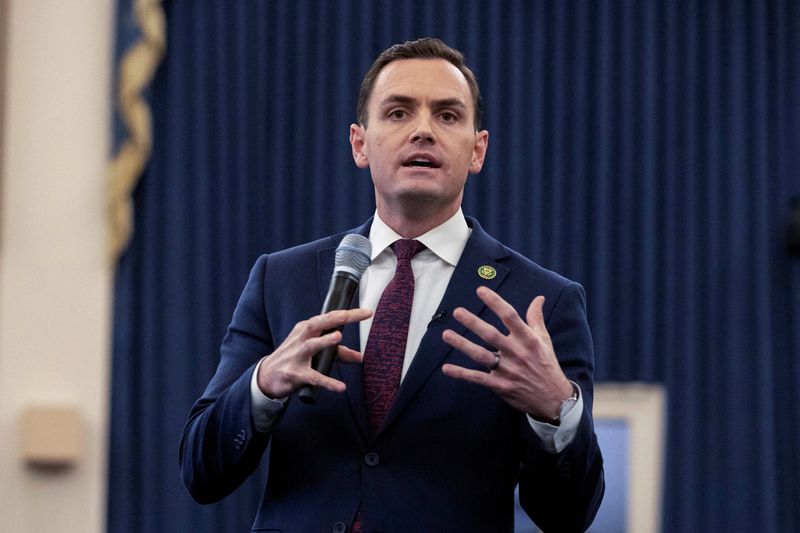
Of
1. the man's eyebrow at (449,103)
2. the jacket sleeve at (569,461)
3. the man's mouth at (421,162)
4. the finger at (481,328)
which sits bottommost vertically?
the jacket sleeve at (569,461)

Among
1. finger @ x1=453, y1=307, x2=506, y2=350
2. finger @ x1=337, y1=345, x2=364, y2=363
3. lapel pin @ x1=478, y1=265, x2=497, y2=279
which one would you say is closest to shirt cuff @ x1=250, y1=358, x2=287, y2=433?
finger @ x1=337, y1=345, x2=364, y2=363

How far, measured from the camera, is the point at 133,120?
5.10 m

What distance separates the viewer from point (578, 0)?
5254 mm

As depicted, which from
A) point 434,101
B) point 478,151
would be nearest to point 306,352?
point 434,101

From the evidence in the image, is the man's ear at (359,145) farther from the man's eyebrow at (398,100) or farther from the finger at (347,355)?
the finger at (347,355)

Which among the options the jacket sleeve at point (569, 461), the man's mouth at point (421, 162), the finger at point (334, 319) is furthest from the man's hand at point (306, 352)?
the man's mouth at point (421, 162)

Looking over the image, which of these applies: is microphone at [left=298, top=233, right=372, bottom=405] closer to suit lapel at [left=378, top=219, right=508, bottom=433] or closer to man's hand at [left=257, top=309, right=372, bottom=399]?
man's hand at [left=257, top=309, right=372, bottom=399]

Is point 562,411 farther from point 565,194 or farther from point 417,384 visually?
point 565,194

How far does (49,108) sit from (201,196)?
0.75 metres

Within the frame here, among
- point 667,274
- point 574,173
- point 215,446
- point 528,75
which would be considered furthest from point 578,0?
point 215,446

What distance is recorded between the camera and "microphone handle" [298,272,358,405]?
1820 mm

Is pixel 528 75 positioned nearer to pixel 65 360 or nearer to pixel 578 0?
pixel 578 0

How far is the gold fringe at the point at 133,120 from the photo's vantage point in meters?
5.05

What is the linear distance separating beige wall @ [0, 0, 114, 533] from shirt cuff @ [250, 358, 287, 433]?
326 cm
